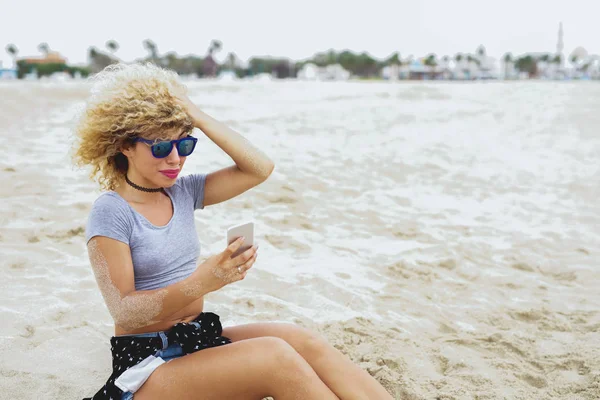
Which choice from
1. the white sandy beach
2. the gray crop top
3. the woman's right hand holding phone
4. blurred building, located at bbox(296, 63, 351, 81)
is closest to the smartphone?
the woman's right hand holding phone

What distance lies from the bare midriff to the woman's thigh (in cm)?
19

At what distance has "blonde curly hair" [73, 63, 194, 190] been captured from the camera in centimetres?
218

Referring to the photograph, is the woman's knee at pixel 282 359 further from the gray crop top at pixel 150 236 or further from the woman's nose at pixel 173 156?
the woman's nose at pixel 173 156

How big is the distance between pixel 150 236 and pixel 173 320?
372 mm

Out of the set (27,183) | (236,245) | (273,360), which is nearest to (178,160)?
(236,245)

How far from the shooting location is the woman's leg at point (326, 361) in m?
2.29

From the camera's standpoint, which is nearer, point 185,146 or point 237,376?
point 237,376

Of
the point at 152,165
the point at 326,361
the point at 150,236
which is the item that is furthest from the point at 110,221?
the point at 326,361

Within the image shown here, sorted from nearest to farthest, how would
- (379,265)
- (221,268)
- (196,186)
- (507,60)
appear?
(221,268) → (196,186) → (379,265) → (507,60)

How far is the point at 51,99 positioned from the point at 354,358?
1565 centimetres

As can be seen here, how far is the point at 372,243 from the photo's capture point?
5.68 m

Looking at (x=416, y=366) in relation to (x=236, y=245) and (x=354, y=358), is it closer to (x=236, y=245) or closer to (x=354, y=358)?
(x=354, y=358)

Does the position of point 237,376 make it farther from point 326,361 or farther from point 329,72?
point 329,72

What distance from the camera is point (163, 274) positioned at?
7.39 ft
